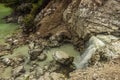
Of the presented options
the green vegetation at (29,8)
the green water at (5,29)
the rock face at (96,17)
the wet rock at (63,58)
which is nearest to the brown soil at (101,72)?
the wet rock at (63,58)

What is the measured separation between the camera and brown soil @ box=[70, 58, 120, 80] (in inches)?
360

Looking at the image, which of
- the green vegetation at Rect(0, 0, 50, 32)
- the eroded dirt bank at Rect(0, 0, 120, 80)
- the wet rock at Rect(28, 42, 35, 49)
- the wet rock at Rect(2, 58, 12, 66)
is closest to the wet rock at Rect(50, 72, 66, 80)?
the eroded dirt bank at Rect(0, 0, 120, 80)

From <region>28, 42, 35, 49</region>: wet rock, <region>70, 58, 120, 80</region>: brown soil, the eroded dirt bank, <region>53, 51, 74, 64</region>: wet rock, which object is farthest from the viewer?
<region>28, 42, 35, 49</region>: wet rock

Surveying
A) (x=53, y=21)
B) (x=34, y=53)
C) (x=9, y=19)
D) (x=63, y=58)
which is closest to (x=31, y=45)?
(x=34, y=53)

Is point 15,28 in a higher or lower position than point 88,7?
lower

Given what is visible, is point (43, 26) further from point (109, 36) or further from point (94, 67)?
point (94, 67)

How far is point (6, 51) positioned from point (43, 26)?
2.24 metres

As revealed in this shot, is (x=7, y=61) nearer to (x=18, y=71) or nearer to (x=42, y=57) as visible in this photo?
(x=18, y=71)

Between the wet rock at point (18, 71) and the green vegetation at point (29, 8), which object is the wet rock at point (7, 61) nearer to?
the wet rock at point (18, 71)

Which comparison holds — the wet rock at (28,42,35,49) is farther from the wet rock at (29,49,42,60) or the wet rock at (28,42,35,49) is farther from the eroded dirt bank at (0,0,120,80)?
the wet rock at (29,49,42,60)

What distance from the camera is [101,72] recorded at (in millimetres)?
9391

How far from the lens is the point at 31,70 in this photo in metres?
11.4

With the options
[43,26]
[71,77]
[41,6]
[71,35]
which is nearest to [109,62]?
[71,77]

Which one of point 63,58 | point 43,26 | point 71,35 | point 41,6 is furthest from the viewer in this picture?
point 41,6
